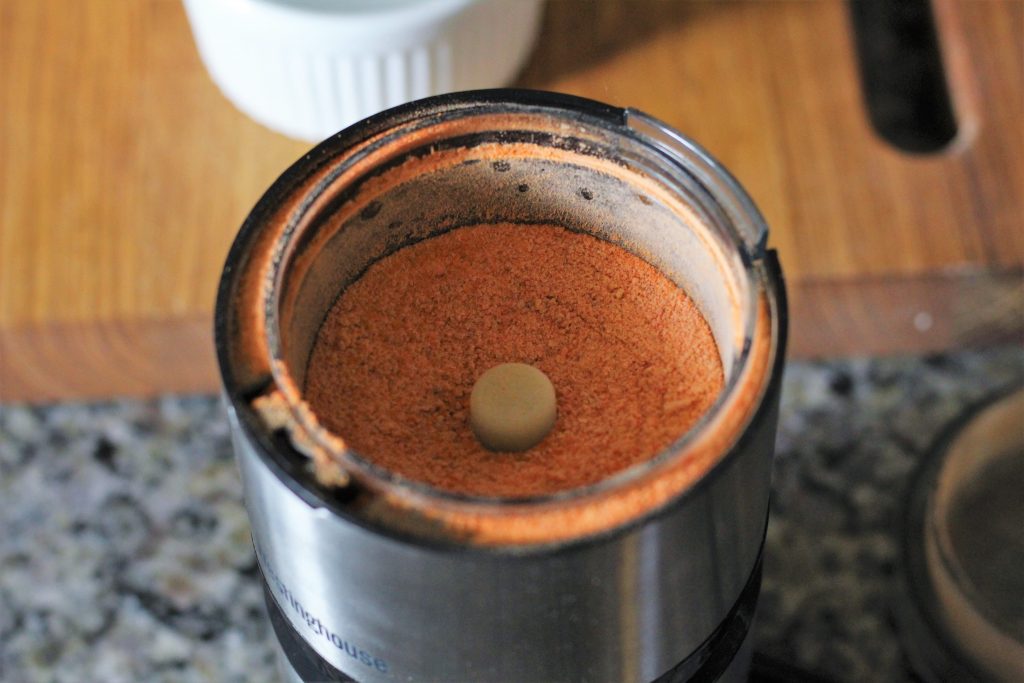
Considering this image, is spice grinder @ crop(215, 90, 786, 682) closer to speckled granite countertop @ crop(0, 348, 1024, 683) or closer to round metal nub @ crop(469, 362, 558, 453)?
round metal nub @ crop(469, 362, 558, 453)

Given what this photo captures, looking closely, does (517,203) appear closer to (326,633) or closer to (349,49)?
(326,633)

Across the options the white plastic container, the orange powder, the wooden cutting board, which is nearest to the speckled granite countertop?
the wooden cutting board

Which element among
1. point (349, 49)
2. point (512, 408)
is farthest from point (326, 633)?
point (349, 49)

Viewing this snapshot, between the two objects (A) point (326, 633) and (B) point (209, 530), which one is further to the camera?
(B) point (209, 530)

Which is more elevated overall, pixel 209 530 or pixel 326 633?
pixel 326 633

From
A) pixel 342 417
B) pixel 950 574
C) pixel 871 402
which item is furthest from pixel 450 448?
pixel 871 402

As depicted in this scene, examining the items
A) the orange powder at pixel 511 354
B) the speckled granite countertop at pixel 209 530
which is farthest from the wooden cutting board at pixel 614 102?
the orange powder at pixel 511 354

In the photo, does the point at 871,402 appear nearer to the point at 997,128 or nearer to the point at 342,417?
the point at 997,128
